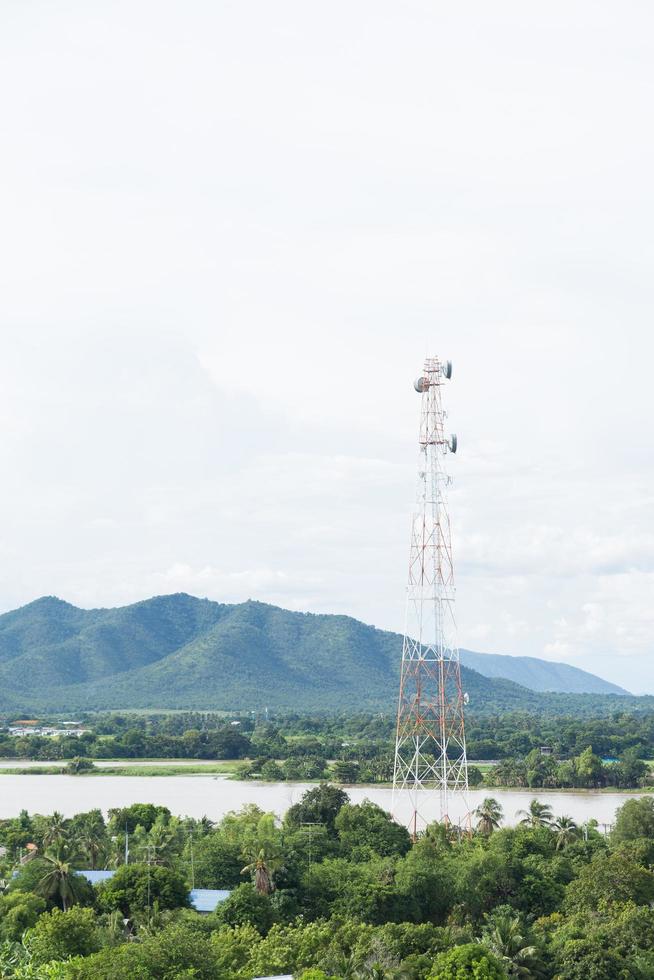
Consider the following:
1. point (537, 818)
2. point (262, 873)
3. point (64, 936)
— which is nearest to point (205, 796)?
point (537, 818)

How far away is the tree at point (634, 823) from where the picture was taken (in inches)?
1644

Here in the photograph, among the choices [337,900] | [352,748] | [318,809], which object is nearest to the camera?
[337,900]

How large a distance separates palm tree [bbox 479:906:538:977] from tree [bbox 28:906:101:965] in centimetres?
896

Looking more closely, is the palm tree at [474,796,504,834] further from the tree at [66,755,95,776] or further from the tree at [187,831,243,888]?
the tree at [66,755,95,776]

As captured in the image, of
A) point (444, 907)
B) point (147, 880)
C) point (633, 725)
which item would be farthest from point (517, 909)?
point (633, 725)

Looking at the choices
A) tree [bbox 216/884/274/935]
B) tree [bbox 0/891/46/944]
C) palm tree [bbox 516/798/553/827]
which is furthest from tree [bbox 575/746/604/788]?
tree [bbox 0/891/46/944]

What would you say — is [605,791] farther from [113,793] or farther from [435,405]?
[435,405]

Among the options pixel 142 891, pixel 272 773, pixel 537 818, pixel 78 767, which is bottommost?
pixel 142 891

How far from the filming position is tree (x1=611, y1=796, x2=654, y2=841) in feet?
137

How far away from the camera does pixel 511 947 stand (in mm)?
27078

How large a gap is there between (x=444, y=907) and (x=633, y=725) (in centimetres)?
9965

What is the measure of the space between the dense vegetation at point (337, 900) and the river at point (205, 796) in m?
18.0

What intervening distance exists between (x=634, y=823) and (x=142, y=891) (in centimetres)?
1886

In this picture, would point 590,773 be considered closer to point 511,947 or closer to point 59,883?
point 59,883
